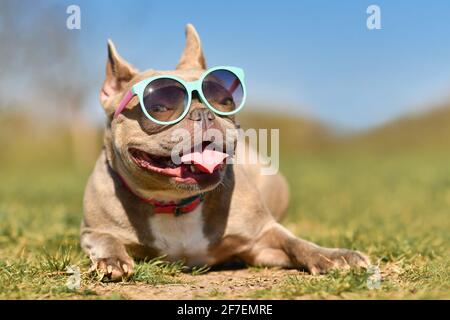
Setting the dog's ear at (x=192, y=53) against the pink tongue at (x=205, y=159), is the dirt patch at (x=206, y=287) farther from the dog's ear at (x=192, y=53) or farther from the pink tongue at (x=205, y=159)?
the dog's ear at (x=192, y=53)

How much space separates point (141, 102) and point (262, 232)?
125 cm

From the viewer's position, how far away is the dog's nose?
3.73m

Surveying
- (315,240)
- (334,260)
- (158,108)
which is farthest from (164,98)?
(315,240)

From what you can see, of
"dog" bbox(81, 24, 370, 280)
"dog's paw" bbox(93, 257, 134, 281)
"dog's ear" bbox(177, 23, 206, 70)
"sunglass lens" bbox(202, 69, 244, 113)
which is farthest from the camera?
"dog's ear" bbox(177, 23, 206, 70)

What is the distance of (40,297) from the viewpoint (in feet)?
9.76

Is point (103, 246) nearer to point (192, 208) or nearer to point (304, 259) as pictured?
point (192, 208)

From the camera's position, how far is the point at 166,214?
13.4 ft

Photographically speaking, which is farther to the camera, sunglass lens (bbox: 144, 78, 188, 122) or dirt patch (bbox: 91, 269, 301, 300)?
sunglass lens (bbox: 144, 78, 188, 122)

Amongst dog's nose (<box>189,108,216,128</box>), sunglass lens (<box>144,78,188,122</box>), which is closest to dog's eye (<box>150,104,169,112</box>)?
sunglass lens (<box>144,78,188,122</box>)

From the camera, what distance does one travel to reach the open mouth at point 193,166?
3688mm

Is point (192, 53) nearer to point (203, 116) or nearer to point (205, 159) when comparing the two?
point (203, 116)

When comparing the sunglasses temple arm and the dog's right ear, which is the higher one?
the dog's right ear

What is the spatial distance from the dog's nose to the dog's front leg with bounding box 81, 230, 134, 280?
898mm

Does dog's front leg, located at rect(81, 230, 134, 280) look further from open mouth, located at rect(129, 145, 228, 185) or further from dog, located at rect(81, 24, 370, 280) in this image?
open mouth, located at rect(129, 145, 228, 185)
